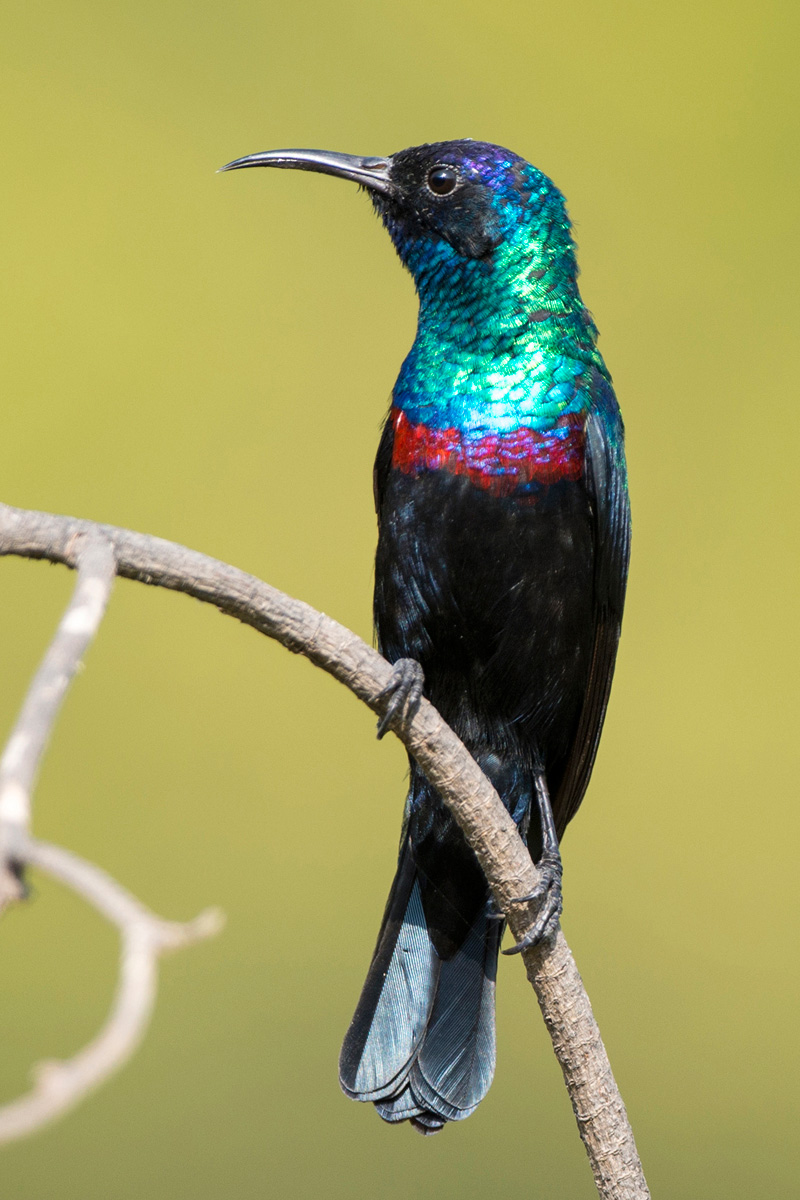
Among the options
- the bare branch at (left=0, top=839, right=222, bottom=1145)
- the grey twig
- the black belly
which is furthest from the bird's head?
the bare branch at (left=0, top=839, right=222, bottom=1145)

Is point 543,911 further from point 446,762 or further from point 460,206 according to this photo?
point 460,206

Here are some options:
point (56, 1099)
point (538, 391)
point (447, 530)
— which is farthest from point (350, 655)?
point (56, 1099)

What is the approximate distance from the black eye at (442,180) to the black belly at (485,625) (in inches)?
22.2

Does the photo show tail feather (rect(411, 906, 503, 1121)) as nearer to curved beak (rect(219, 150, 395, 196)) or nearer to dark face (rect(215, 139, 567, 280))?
dark face (rect(215, 139, 567, 280))

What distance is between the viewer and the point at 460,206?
2346 mm

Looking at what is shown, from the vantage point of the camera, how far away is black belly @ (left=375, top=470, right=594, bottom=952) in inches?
85.5

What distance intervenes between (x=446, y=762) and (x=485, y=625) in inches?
24.0

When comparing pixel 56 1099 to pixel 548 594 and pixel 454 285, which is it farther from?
pixel 454 285

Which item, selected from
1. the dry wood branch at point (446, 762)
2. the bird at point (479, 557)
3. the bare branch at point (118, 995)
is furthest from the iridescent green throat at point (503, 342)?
the bare branch at point (118, 995)

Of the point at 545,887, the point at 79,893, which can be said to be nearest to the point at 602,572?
the point at 545,887

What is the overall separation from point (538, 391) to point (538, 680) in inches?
20.3

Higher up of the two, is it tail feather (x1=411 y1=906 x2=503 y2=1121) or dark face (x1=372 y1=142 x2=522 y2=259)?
dark face (x1=372 y1=142 x2=522 y2=259)

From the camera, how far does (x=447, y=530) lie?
218 centimetres

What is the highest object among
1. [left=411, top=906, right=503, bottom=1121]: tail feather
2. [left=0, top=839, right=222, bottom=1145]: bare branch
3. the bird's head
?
the bird's head
